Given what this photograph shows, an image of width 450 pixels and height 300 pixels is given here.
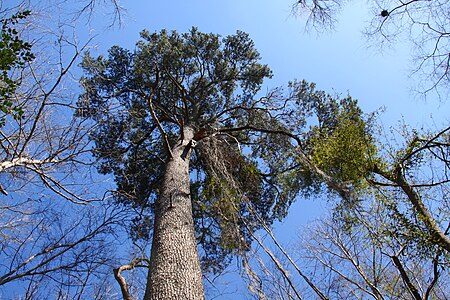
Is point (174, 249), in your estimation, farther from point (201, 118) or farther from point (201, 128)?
point (201, 118)

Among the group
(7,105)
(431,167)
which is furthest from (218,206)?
(431,167)

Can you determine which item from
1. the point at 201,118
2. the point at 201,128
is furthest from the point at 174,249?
the point at 201,118

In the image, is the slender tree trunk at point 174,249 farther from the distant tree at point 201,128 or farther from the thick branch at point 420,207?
the thick branch at point 420,207

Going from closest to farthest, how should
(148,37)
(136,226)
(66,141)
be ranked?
(66,141)
(136,226)
(148,37)

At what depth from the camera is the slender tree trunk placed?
2.96 metres

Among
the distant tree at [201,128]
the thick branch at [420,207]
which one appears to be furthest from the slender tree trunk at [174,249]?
the thick branch at [420,207]

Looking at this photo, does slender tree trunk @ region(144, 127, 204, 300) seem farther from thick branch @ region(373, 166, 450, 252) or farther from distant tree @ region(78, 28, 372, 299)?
thick branch @ region(373, 166, 450, 252)

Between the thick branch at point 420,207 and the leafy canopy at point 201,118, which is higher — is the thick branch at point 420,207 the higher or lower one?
the lower one

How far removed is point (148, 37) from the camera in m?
8.42

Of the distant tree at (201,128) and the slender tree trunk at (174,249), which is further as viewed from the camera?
the distant tree at (201,128)

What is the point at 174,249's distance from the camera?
11.1 ft

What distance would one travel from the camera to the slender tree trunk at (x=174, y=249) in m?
2.96

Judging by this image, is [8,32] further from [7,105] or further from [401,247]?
[401,247]

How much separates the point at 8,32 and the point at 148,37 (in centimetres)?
596
